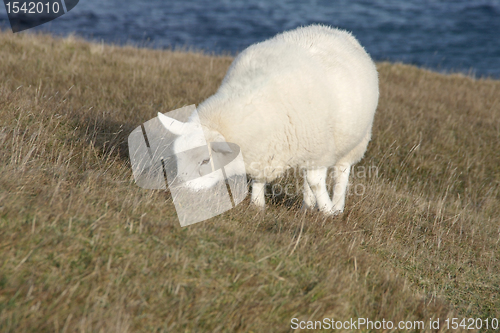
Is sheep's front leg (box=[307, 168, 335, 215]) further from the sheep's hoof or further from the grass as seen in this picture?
the sheep's hoof

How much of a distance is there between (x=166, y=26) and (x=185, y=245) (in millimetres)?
25041

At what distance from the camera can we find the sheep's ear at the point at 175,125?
3.15 metres

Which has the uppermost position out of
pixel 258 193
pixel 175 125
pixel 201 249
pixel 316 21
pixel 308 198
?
pixel 175 125

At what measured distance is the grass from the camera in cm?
215

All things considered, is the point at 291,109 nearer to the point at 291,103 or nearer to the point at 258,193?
the point at 291,103

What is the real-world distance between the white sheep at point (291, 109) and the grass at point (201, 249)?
0.49 meters

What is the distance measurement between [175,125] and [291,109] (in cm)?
97

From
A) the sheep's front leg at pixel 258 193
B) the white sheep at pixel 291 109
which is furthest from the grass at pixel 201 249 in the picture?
the white sheep at pixel 291 109

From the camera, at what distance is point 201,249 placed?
2619mm

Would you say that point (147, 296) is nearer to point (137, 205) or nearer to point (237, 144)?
point (137, 205)

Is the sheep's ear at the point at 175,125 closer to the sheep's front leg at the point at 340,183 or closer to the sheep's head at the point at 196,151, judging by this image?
the sheep's head at the point at 196,151

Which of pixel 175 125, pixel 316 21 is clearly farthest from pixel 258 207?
pixel 316 21

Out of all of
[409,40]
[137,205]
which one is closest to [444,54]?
[409,40]

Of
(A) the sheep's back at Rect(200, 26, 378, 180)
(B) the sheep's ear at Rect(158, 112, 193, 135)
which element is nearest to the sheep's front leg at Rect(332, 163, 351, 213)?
(A) the sheep's back at Rect(200, 26, 378, 180)
